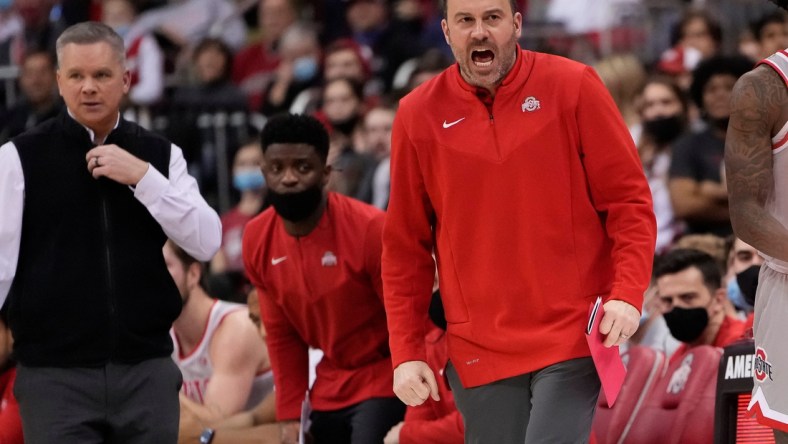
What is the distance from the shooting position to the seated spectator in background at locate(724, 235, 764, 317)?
769cm

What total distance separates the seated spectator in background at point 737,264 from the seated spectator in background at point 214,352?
8.43ft

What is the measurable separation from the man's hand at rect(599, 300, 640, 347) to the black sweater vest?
1963mm

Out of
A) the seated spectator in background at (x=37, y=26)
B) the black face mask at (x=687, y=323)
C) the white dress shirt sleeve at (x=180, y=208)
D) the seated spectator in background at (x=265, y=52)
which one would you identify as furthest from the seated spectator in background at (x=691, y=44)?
the seated spectator in background at (x=37, y=26)

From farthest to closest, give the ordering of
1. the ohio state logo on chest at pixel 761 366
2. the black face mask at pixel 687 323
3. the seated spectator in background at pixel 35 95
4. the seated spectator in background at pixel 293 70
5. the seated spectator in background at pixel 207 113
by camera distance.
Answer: the seated spectator in background at pixel 35 95 → the seated spectator in background at pixel 293 70 → the seated spectator in background at pixel 207 113 → the black face mask at pixel 687 323 → the ohio state logo on chest at pixel 761 366

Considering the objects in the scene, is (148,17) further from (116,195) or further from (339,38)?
(116,195)

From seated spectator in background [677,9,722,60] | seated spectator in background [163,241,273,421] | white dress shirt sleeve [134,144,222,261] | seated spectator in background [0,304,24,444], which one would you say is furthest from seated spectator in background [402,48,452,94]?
white dress shirt sleeve [134,144,222,261]

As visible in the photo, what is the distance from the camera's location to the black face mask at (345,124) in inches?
459

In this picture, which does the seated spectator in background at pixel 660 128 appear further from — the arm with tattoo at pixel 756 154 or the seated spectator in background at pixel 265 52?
the arm with tattoo at pixel 756 154

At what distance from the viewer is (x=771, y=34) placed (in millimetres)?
10703

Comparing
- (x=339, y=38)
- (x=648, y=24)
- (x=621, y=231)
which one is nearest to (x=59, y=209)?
(x=621, y=231)

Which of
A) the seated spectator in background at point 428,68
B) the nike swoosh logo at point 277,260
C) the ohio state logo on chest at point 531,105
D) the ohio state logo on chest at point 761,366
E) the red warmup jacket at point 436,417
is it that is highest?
the seated spectator in background at point 428,68

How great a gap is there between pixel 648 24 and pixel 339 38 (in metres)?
3.27

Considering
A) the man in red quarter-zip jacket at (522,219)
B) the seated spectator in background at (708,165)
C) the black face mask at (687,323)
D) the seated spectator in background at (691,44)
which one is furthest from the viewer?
the seated spectator in background at (691,44)

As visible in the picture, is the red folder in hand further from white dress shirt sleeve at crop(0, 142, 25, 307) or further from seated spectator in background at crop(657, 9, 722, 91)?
seated spectator in background at crop(657, 9, 722, 91)
